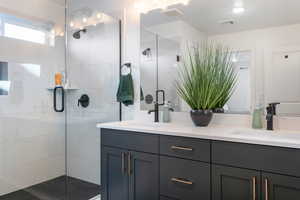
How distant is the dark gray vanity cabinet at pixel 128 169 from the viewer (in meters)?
1.63

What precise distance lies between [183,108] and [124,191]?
888 mm

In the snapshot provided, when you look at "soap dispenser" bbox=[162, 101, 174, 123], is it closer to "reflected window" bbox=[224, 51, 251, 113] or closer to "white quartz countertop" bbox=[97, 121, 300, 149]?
"white quartz countertop" bbox=[97, 121, 300, 149]

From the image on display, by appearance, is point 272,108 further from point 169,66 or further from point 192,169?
point 169,66

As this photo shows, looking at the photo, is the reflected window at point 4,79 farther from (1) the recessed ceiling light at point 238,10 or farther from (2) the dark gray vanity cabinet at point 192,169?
(1) the recessed ceiling light at point 238,10

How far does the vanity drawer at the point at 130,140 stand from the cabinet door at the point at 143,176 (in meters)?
0.05

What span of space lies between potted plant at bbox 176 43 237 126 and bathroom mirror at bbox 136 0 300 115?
2.3 inches

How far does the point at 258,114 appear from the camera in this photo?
1.64m

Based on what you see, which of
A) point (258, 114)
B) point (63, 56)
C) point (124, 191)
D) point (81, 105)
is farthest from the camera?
point (63, 56)

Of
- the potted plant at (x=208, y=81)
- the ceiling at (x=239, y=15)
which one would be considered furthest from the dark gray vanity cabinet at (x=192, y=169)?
the ceiling at (x=239, y=15)

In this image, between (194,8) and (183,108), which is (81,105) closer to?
(183,108)

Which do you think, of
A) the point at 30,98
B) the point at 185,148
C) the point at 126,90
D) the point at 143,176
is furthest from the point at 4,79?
the point at 185,148

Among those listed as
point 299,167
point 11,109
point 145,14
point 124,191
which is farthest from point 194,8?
point 11,109

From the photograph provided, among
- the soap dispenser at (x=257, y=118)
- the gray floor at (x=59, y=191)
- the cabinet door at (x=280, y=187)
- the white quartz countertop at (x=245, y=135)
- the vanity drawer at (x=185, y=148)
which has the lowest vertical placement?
the gray floor at (x=59, y=191)

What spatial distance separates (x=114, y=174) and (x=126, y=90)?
2.82 feet
